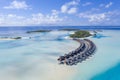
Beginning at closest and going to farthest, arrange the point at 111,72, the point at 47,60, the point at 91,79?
the point at 91,79, the point at 111,72, the point at 47,60

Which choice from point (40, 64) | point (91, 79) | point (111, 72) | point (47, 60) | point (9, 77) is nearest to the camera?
point (91, 79)

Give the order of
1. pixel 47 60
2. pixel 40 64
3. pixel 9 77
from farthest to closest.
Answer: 1. pixel 47 60
2. pixel 40 64
3. pixel 9 77

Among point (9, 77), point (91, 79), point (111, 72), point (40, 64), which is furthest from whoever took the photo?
point (40, 64)

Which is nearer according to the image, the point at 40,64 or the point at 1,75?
the point at 1,75

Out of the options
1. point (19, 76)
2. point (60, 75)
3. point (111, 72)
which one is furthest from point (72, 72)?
point (19, 76)

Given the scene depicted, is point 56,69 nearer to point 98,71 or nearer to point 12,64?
point 98,71

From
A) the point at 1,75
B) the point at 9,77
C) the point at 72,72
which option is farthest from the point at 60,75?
the point at 1,75

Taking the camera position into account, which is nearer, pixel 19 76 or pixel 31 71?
pixel 19 76

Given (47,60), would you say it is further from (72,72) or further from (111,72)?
(111,72)

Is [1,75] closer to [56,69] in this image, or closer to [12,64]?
[12,64]
